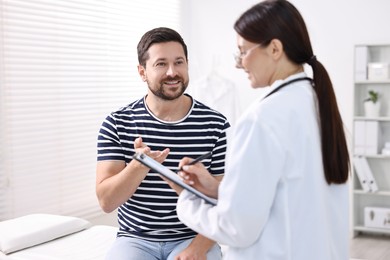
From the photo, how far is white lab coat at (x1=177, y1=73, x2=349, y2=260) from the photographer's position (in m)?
1.25

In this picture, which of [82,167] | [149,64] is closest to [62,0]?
[82,167]

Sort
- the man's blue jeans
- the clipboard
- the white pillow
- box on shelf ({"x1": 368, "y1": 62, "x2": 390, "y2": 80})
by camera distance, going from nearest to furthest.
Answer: the clipboard < the man's blue jeans < the white pillow < box on shelf ({"x1": 368, "y1": 62, "x2": 390, "y2": 80})

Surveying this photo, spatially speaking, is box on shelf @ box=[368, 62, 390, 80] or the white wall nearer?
box on shelf @ box=[368, 62, 390, 80]

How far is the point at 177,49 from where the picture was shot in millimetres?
2105

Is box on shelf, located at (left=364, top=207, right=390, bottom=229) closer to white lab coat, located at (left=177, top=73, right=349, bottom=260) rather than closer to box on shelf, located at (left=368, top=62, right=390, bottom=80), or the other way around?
box on shelf, located at (left=368, top=62, right=390, bottom=80)

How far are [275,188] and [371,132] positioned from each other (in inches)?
136

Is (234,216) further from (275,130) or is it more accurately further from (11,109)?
(11,109)

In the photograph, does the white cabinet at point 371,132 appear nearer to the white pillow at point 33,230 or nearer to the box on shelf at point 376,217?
the box on shelf at point 376,217

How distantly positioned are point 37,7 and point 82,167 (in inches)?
42.8

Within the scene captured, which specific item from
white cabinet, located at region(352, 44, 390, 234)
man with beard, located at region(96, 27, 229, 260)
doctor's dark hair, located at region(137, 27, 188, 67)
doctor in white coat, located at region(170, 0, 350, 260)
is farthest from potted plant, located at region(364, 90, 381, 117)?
doctor in white coat, located at region(170, 0, 350, 260)

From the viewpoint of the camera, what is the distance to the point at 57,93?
11.8ft

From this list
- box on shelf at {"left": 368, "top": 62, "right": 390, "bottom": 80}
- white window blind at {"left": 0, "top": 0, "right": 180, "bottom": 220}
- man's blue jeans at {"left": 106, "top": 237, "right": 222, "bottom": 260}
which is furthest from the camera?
box on shelf at {"left": 368, "top": 62, "right": 390, "bottom": 80}

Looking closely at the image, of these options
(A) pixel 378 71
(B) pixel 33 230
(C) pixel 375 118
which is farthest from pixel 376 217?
(B) pixel 33 230

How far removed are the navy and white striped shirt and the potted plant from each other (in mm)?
2730
